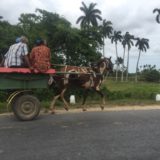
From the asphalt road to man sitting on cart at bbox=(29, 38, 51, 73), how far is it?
144cm

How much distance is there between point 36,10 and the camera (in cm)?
2506

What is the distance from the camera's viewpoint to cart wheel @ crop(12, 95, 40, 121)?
12.7 metres

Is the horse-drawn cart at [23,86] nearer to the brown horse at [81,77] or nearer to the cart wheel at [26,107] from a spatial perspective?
the cart wheel at [26,107]

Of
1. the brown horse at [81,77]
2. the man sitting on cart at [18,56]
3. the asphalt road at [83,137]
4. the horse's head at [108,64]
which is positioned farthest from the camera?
the horse's head at [108,64]

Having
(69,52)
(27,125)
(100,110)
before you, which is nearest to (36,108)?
(27,125)

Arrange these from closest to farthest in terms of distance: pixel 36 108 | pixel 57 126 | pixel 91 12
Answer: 1. pixel 57 126
2. pixel 36 108
3. pixel 91 12

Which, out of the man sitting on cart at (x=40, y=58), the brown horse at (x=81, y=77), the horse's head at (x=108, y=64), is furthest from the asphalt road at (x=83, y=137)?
the horse's head at (x=108, y=64)

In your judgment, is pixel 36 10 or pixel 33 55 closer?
pixel 33 55

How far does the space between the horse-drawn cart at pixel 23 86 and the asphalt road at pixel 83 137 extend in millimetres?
341

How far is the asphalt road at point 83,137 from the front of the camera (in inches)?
338

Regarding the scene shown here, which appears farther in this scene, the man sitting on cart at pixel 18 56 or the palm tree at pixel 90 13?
the palm tree at pixel 90 13

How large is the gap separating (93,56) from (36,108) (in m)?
11.8

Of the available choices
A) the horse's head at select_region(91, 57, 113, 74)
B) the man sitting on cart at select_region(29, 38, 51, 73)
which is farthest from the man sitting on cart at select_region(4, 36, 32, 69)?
the horse's head at select_region(91, 57, 113, 74)

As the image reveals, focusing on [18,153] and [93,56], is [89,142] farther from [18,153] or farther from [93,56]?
[93,56]
